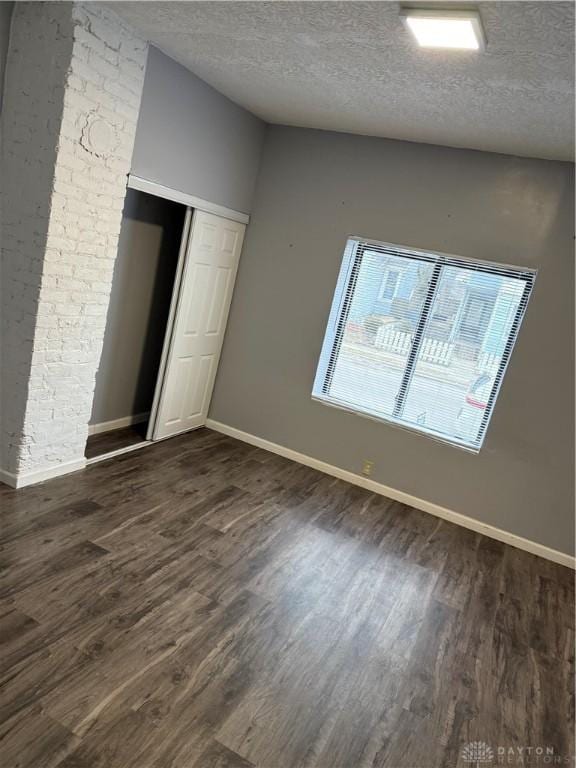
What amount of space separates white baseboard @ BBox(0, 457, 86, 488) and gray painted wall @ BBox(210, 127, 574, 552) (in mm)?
1721

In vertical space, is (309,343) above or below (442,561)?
above

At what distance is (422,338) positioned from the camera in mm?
4133

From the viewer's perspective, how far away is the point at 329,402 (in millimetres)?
4551

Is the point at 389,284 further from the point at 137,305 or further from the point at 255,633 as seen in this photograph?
the point at 255,633

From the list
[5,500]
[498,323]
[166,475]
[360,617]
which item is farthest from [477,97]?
[5,500]

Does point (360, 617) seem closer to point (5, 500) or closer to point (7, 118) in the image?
point (5, 500)

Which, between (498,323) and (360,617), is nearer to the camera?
(360,617)

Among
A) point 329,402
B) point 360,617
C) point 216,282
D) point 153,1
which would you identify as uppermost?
point 153,1

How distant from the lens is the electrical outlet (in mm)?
4418

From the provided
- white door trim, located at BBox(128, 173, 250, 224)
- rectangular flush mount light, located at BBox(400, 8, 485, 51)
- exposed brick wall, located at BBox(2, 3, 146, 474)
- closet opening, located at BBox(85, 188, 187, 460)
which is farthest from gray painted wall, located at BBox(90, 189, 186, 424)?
rectangular flush mount light, located at BBox(400, 8, 485, 51)

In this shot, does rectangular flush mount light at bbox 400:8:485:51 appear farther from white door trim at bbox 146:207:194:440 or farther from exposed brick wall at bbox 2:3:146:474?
white door trim at bbox 146:207:194:440

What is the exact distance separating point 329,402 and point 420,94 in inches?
97.8

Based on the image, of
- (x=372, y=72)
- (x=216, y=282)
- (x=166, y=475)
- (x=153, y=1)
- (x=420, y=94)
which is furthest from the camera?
(x=216, y=282)

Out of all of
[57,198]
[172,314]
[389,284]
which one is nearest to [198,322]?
[172,314]
